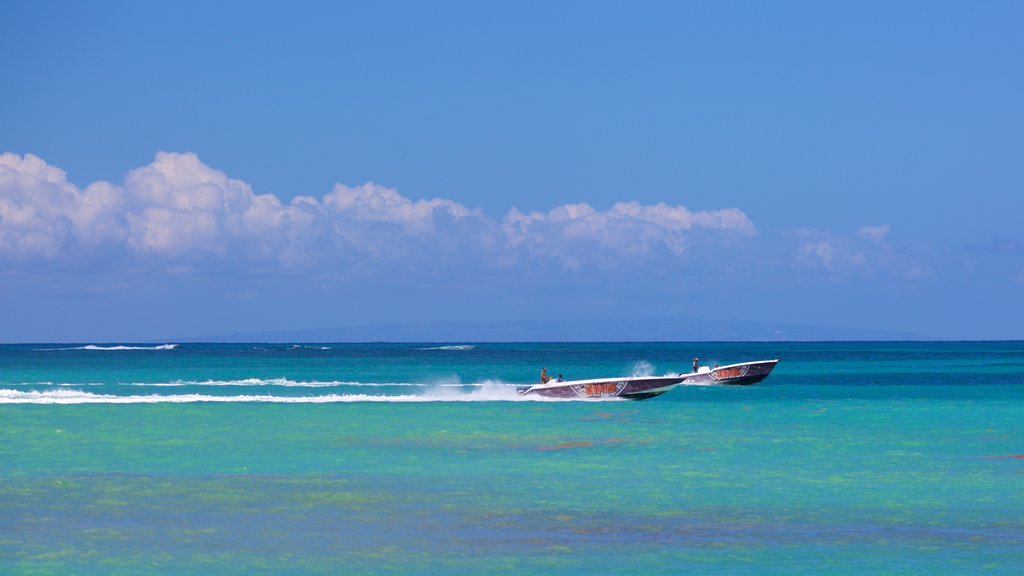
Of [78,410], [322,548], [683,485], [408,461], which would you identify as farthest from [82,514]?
[78,410]

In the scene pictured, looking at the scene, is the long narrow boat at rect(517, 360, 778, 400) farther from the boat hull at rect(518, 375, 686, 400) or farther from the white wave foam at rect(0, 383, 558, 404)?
the white wave foam at rect(0, 383, 558, 404)

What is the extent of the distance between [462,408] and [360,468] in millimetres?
23125

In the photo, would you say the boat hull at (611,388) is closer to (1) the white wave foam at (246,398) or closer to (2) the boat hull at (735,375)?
(1) the white wave foam at (246,398)

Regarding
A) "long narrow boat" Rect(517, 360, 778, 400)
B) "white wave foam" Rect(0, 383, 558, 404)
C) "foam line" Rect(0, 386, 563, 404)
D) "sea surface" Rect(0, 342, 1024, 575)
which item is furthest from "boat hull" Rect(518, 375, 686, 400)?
"sea surface" Rect(0, 342, 1024, 575)

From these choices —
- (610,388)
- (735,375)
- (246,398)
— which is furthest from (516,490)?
(735,375)

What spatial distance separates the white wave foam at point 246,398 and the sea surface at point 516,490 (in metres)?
7.15

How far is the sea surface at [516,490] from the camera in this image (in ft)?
63.2

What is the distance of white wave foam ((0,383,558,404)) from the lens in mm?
60594

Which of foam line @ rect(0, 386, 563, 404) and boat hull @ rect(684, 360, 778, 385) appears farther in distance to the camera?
boat hull @ rect(684, 360, 778, 385)

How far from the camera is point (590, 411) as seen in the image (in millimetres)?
50375

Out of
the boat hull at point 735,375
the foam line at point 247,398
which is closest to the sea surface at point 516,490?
the foam line at point 247,398

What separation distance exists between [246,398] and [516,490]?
4049cm

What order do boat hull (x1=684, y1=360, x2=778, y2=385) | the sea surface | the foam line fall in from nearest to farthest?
1. the sea surface
2. the foam line
3. boat hull (x1=684, y1=360, x2=778, y2=385)

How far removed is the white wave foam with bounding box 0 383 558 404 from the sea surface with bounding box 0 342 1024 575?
23.5 ft
